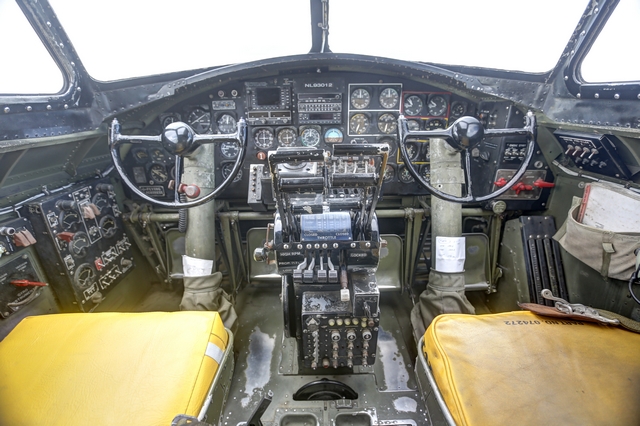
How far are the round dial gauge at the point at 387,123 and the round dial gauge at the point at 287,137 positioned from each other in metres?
0.76

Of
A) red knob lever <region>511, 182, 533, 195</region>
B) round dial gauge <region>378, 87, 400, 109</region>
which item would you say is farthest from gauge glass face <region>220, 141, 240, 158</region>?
red knob lever <region>511, 182, 533, 195</region>

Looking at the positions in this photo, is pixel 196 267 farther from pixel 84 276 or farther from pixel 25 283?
pixel 25 283

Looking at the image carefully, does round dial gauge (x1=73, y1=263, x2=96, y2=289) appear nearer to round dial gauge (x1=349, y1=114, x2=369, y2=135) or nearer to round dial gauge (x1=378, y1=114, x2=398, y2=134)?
round dial gauge (x1=349, y1=114, x2=369, y2=135)

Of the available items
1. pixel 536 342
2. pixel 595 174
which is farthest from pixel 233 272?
pixel 595 174

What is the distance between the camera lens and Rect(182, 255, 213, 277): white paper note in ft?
7.86

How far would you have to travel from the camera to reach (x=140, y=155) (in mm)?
3025

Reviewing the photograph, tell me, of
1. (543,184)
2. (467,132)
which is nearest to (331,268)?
(467,132)

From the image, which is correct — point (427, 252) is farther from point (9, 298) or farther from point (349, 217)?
point (9, 298)

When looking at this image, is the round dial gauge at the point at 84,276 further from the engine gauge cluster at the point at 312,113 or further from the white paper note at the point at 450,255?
the white paper note at the point at 450,255

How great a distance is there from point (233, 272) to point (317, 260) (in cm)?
173

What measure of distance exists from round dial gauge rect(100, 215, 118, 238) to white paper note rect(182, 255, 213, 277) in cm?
84

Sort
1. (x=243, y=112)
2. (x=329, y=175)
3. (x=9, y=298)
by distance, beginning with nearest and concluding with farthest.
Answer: (x=329, y=175) < (x=9, y=298) < (x=243, y=112)

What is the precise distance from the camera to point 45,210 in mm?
2156

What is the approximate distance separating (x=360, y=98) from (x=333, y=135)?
38 centimetres
